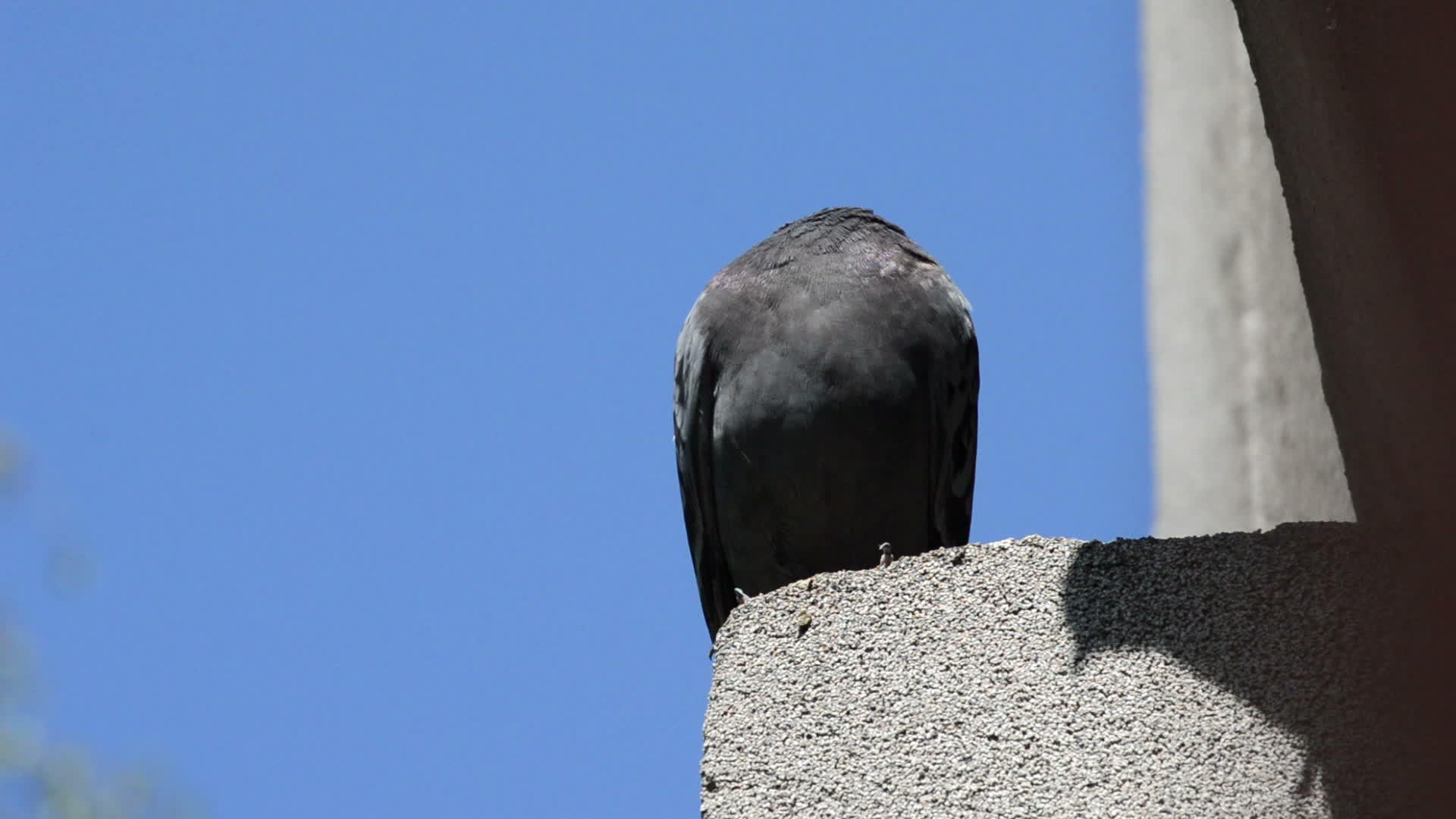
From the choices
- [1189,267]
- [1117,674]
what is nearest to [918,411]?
[1117,674]

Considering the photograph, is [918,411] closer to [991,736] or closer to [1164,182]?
[991,736]

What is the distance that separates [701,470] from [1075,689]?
306cm

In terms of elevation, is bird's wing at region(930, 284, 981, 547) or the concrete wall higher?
the concrete wall

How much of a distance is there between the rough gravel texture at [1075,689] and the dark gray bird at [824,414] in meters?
2.17

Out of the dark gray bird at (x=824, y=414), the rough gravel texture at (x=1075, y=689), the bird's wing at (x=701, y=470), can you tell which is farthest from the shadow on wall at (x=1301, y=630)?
the bird's wing at (x=701, y=470)

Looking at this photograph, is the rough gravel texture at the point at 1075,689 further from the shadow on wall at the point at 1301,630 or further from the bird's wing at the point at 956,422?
the bird's wing at the point at 956,422

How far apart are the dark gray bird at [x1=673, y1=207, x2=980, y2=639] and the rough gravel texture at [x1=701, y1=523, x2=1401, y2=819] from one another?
2.17 meters

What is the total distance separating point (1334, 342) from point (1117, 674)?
95 cm

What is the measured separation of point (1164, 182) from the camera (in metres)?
11.3

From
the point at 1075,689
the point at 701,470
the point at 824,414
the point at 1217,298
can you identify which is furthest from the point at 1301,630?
the point at 1217,298

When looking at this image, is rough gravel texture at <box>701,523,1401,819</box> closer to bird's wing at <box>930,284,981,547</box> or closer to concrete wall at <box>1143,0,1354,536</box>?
bird's wing at <box>930,284,981,547</box>

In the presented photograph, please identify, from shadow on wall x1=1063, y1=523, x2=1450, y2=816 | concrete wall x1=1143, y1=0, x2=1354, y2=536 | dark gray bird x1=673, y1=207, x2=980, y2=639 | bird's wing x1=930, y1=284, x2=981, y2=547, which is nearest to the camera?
shadow on wall x1=1063, y1=523, x2=1450, y2=816

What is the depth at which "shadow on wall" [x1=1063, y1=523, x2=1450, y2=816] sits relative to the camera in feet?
10.5

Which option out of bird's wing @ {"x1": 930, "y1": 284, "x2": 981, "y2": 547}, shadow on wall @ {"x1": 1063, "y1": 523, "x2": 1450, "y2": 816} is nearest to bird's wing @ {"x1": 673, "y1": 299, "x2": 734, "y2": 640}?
bird's wing @ {"x1": 930, "y1": 284, "x2": 981, "y2": 547}
